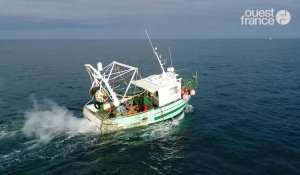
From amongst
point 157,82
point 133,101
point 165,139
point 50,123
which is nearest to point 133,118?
point 165,139

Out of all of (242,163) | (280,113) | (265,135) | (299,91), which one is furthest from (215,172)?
(299,91)

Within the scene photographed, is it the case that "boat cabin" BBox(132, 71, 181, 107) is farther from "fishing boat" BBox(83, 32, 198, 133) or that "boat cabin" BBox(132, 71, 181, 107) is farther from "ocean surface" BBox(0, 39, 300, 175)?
"ocean surface" BBox(0, 39, 300, 175)

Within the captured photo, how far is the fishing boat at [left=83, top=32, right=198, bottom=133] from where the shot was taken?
35844 millimetres

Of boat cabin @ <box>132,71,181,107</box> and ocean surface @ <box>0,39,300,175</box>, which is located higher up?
boat cabin @ <box>132,71,181,107</box>

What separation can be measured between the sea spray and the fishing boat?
1720 mm

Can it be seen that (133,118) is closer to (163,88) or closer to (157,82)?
(163,88)

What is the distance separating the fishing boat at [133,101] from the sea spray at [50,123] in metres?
1.72

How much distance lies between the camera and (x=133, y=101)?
41.0m

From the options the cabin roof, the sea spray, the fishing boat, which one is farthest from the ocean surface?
the cabin roof

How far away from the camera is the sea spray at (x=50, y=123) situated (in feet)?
112

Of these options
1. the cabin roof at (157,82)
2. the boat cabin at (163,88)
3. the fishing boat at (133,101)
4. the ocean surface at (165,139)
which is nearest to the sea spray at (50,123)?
the ocean surface at (165,139)

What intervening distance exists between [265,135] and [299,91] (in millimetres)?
25755

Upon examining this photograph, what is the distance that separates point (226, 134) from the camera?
118 ft

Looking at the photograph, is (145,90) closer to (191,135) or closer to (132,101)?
(132,101)
